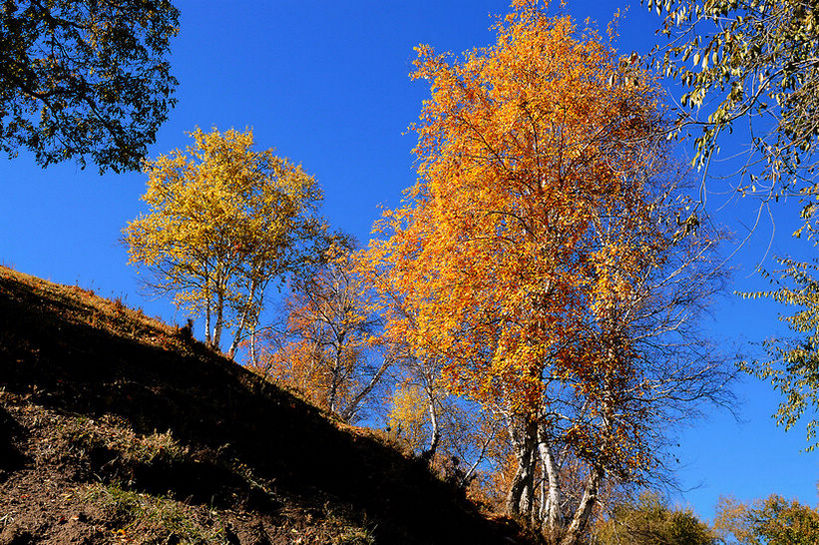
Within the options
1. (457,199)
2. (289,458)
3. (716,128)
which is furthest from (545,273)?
(289,458)

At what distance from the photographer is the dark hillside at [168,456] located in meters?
4.86

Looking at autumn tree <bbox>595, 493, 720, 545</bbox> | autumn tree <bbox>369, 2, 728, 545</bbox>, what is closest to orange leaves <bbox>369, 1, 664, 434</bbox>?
autumn tree <bbox>369, 2, 728, 545</bbox>

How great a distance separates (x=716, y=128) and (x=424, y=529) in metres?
6.70

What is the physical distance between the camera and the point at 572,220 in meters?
10.8

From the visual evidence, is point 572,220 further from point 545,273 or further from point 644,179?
point 644,179

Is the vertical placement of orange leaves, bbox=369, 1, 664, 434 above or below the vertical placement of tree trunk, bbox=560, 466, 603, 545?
above

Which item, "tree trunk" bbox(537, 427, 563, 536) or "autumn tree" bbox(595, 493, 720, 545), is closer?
"tree trunk" bbox(537, 427, 563, 536)

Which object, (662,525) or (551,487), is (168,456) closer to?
(551,487)

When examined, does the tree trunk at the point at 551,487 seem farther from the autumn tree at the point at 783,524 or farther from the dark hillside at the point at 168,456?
the autumn tree at the point at 783,524

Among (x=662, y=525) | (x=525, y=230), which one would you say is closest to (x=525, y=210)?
(x=525, y=230)

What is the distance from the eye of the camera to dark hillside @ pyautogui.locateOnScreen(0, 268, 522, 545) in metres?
4.86

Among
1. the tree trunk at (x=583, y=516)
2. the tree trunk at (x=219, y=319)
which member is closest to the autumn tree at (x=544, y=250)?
the tree trunk at (x=583, y=516)

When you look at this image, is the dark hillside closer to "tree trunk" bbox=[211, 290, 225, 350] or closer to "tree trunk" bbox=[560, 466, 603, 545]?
"tree trunk" bbox=[560, 466, 603, 545]

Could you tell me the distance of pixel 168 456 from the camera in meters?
5.89
